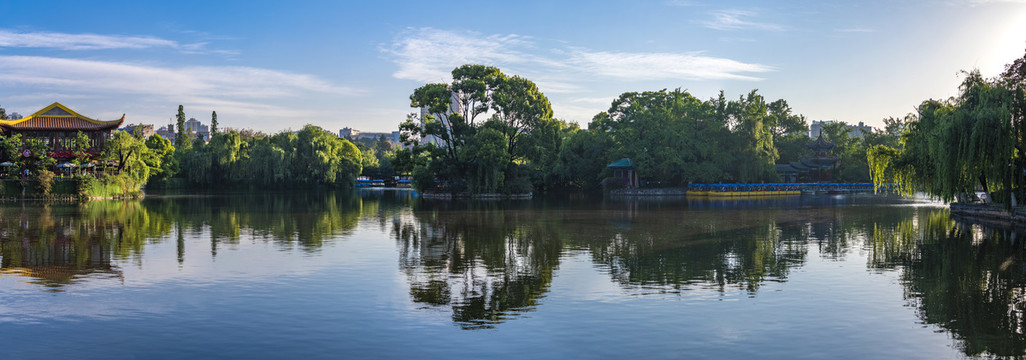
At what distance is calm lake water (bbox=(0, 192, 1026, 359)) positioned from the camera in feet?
35.2

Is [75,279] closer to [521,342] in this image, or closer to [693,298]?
[521,342]

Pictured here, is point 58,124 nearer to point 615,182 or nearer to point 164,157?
point 164,157

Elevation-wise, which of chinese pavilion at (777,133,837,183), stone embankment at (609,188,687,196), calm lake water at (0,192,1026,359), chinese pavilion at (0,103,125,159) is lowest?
calm lake water at (0,192,1026,359)

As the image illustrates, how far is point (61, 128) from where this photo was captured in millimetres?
59906

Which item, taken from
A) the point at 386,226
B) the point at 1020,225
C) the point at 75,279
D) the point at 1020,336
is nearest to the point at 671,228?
the point at 386,226

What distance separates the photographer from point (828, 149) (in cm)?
8881

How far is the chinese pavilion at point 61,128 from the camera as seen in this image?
5981cm

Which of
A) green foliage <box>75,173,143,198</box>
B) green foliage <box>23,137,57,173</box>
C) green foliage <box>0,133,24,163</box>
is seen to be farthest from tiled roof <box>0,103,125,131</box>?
green foliage <box>75,173,143,198</box>

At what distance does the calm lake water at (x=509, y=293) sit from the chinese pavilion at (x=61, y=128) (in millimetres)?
35190

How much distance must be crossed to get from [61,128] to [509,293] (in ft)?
193

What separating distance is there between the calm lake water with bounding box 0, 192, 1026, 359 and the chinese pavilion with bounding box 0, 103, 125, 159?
35.2m

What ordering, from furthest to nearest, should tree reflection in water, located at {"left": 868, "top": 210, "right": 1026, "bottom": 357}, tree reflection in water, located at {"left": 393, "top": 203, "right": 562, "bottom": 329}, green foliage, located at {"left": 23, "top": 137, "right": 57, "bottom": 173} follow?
green foliage, located at {"left": 23, "top": 137, "right": 57, "bottom": 173} → tree reflection in water, located at {"left": 393, "top": 203, "right": 562, "bottom": 329} → tree reflection in water, located at {"left": 868, "top": 210, "right": 1026, "bottom": 357}

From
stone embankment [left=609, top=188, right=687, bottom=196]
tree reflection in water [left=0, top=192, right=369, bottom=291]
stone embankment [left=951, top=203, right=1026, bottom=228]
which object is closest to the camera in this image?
tree reflection in water [left=0, top=192, right=369, bottom=291]

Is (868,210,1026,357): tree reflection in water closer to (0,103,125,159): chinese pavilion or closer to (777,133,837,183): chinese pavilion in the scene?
(777,133,837,183): chinese pavilion
